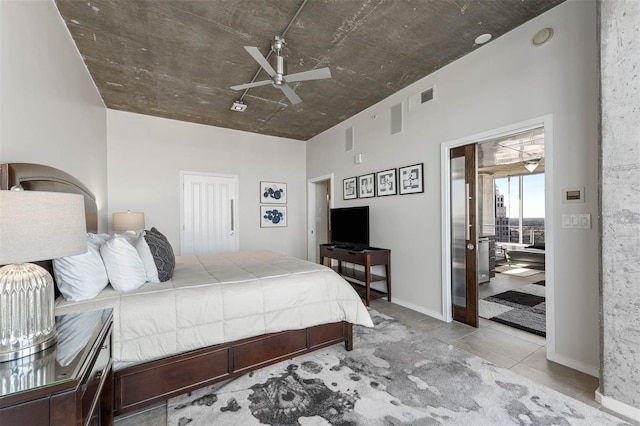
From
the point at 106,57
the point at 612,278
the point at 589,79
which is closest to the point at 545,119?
the point at 589,79

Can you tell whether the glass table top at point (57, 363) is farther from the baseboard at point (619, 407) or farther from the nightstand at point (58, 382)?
the baseboard at point (619, 407)

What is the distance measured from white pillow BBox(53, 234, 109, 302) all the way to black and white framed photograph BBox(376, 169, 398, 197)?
11.1 ft

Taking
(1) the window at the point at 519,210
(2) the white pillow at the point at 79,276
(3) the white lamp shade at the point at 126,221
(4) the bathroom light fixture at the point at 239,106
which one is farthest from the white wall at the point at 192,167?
(1) the window at the point at 519,210

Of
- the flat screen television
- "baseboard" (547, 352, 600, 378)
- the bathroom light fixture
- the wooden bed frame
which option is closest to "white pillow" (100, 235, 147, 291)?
the wooden bed frame

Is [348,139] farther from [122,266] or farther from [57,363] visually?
[57,363]

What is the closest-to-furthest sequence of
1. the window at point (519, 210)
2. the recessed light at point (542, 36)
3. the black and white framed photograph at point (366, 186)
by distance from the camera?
the recessed light at point (542, 36), the black and white framed photograph at point (366, 186), the window at point (519, 210)

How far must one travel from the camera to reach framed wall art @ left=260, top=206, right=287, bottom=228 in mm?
5620

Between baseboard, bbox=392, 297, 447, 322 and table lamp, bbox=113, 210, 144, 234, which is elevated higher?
table lamp, bbox=113, 210, 144, 234

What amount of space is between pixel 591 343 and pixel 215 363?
2.87 meters

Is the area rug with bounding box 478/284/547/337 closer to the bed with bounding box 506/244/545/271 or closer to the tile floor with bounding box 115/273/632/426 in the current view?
the tile floor with bounding box 115/273/632/426

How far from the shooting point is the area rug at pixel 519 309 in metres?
3.12

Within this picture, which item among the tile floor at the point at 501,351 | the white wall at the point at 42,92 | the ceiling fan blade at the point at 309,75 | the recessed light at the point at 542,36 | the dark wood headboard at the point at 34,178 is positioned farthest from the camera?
the ceiling fan blade at the point at 309,75

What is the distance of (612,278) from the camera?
1.77 meters

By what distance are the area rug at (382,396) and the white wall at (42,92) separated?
1968 mm
